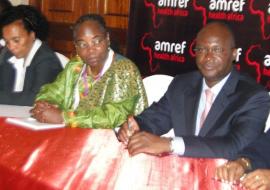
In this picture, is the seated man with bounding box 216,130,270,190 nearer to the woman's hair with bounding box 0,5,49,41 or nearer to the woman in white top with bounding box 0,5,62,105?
the woman in white top with bounding box 0,5,62,105

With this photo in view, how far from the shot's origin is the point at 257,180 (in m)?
1.39

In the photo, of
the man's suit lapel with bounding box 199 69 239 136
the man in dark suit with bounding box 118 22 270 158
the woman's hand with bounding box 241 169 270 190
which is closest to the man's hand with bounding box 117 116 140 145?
the man in dark suit with bounding box 118 22 270 158

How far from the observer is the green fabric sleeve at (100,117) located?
206 centimetres

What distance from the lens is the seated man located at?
1373 millimetres

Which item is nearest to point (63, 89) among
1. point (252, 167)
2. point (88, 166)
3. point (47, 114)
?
point (47, 114)

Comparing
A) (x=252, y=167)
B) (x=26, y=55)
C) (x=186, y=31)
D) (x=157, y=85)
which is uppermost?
(x=186, y=31)

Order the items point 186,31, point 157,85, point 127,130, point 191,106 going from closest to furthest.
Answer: point 127,130 < point 191,106 < point 157,85 < point 186,31

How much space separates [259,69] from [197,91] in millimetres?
1037

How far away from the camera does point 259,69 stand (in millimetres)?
2924

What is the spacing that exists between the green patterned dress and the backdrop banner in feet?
3.54

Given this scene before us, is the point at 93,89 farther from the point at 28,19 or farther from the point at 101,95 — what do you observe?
the point at 28,19

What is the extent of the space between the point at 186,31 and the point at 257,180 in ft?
7.19

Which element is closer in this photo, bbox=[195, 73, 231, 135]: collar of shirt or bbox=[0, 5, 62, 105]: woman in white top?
bbox=[195, 73, 231, 135]: collar of shirt

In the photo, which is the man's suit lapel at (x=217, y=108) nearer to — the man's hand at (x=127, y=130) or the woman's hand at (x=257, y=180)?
the man's hand at (x=127, y=130)
